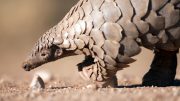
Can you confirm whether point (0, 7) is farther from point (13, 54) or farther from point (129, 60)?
point (129, 60)

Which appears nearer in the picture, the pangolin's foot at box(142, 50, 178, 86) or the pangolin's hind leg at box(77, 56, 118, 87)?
the pangolin's hind leg at box(77, 56, 118, 87)

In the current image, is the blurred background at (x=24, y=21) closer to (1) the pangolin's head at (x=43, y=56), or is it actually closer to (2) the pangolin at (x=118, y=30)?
(1) the pangolin's head at (x=43, y=56)

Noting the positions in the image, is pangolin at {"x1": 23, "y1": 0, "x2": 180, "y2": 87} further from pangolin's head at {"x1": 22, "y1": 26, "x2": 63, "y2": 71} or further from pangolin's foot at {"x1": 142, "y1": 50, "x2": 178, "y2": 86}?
pangolin's foot at {"x1": 142, "y1": 50, "x2": 178, "y2": 86}

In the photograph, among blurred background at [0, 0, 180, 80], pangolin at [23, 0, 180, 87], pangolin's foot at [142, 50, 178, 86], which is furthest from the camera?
blurred background at [0, 0, 180, 80]

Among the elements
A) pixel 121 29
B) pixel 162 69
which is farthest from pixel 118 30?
pixel 162 69

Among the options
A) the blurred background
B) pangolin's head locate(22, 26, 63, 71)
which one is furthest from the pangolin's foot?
the blurred background

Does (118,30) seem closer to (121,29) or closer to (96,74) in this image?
(121,29)

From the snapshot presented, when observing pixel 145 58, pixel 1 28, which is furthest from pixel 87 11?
pixel 1 28
